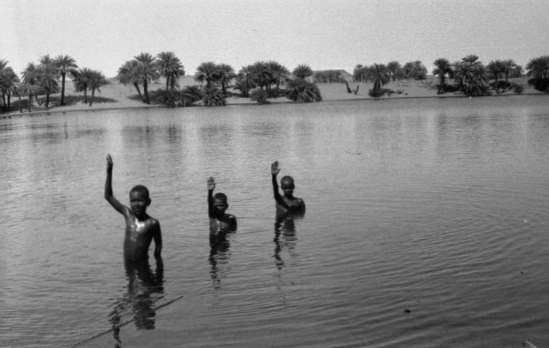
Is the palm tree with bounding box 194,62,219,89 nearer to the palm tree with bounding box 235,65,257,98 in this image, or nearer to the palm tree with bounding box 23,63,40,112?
the palm tree with bounding box 235,65,257,98

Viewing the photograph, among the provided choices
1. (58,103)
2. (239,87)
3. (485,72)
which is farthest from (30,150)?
(485,72)

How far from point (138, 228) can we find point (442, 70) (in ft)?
432

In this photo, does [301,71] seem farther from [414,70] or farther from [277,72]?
[414,70]

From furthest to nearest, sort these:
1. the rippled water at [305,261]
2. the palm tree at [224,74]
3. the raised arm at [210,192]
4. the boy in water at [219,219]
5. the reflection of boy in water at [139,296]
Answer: the palm tree at [224,74], the boy in water at [219,219], the raised arm at [210,192], the reflection of boy in water at [139,296], the rippled water at [305,261]

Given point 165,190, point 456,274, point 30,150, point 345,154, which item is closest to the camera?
point 456,274

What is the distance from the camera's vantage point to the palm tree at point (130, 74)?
118m

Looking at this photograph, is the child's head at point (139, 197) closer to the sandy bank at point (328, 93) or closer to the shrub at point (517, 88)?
the sandy bank at point (328, 93)

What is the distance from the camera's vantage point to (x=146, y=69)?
118062mm

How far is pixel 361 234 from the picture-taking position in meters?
10.8

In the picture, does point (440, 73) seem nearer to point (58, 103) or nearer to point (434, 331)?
point (58, 103)

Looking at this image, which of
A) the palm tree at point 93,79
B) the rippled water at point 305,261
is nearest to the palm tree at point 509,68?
the palm tree at point 93,79

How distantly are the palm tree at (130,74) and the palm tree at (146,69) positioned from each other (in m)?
0.77

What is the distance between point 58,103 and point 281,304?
11508cm

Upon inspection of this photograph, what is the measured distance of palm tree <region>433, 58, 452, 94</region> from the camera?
131 meters
